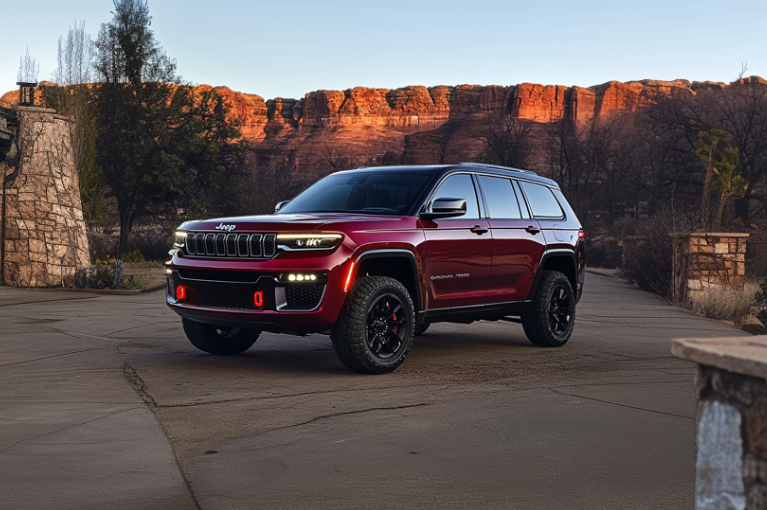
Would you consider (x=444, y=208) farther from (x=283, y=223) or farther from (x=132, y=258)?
(x=132, y=258)

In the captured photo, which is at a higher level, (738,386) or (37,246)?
(738,386)

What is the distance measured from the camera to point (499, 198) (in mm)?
10031

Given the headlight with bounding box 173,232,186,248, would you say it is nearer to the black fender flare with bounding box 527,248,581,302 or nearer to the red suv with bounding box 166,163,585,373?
the red suv with bounding box 166,163,585,373

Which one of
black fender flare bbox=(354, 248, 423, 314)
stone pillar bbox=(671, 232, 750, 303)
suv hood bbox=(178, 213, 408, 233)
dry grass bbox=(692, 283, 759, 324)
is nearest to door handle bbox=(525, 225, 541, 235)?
black fender flare bbox=(354, 248, 423, 314)

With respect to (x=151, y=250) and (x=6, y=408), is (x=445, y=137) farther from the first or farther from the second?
(x=6, y=408)

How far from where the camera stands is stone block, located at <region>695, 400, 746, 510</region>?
2799 millimetres

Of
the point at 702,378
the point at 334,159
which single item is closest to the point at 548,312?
the point at 702,378

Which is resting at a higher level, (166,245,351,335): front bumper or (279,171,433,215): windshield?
(279,171,433,215): windshield

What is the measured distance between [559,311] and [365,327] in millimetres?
3730

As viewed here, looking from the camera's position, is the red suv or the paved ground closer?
the paved ground

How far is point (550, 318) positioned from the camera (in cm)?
1065

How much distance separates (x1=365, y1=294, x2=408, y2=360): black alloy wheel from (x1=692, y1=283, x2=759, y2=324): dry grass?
415 inches

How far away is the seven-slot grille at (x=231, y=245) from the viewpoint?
26.1 feet

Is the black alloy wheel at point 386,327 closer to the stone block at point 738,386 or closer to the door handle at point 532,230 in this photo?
the door handle at point 532,230
